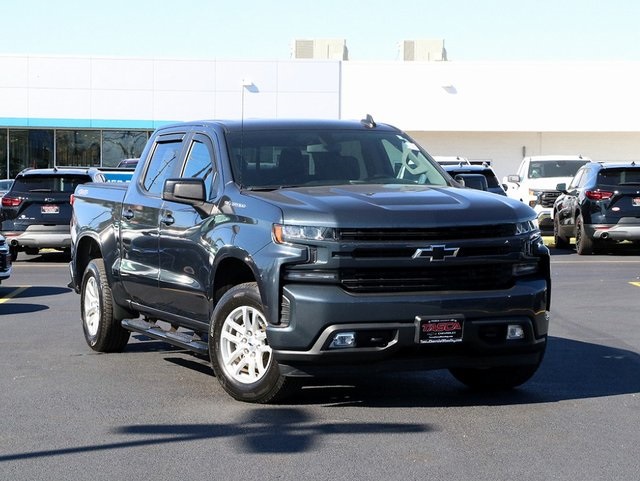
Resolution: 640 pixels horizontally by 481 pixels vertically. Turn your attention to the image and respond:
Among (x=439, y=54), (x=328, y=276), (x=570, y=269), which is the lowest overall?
(x=570, y=269)

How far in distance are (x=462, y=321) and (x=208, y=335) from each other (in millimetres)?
1889

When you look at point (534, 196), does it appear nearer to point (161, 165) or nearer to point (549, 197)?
point (549, 197)

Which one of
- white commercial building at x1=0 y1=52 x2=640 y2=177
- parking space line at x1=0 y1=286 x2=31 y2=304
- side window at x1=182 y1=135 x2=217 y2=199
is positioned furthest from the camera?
white commercial building at x1=0 y1=52 x2=640 y2=177

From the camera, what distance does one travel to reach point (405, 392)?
8.41m

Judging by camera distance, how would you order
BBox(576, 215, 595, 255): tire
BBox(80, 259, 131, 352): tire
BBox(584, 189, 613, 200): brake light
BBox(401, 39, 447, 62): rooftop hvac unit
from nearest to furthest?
BBox(80, 259, 131, 352): tire
BBox(584, 189, 613, 200): brake light
BBox(576, 215, 595, 255): tire
BBox(401, 39, 447, 62): rooftop hvac unit

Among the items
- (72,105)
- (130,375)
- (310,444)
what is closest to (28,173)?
(130,375)

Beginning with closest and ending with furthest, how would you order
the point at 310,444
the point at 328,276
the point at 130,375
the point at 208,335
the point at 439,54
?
the point at 310,444, the point at 328,276, the point at 208,335, the point at 130,375, the point at 439,54

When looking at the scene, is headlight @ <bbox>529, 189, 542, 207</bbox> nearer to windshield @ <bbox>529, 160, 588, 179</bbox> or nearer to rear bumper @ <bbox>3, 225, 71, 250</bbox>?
windshield @ <bbox>529, 160, 588, 179</bbox>

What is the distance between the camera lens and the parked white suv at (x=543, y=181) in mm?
27531

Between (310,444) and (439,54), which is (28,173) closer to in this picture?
(310,444)

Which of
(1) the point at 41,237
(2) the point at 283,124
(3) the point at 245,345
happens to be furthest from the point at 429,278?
(1) the point at 41,237

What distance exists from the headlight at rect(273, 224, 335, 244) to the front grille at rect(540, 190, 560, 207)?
2069 centimetres

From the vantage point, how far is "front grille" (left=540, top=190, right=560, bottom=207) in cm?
2750

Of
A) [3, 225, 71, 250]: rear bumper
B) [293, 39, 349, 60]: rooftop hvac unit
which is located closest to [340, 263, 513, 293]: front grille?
[3, 225, 71, 250]: rear bumper
